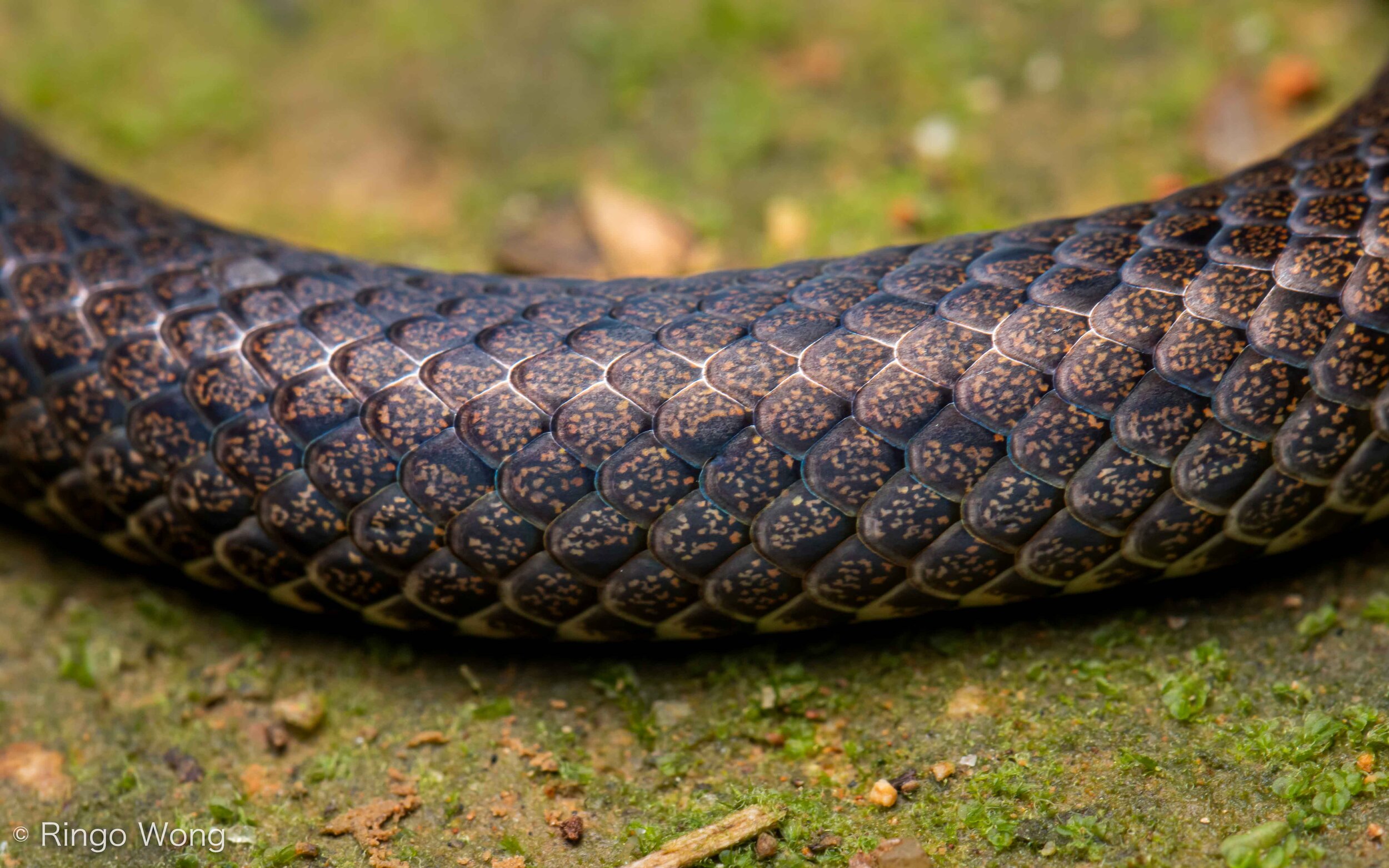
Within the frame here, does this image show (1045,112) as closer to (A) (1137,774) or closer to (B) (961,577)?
(B) (961,577)

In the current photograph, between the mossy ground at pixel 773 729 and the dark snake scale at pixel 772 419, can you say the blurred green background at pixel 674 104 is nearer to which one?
the dark snake scale at pixel 772 419

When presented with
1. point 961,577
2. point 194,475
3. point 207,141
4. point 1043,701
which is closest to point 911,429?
point 961,577

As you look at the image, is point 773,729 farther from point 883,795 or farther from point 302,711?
point 302,711

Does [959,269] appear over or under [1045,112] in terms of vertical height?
under

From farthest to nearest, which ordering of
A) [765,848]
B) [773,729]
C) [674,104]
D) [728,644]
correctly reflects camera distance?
[674,104] → [728,644] → [773,729] → [765,848]

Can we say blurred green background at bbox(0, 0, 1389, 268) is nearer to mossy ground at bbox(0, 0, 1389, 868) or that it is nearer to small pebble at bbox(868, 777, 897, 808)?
mossy ground at bbox(0, 0, 1389, 868)

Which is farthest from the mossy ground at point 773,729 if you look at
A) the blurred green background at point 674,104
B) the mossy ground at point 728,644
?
the blurred green background at point 674,104

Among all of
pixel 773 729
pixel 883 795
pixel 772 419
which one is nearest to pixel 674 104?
pixel 772 419
